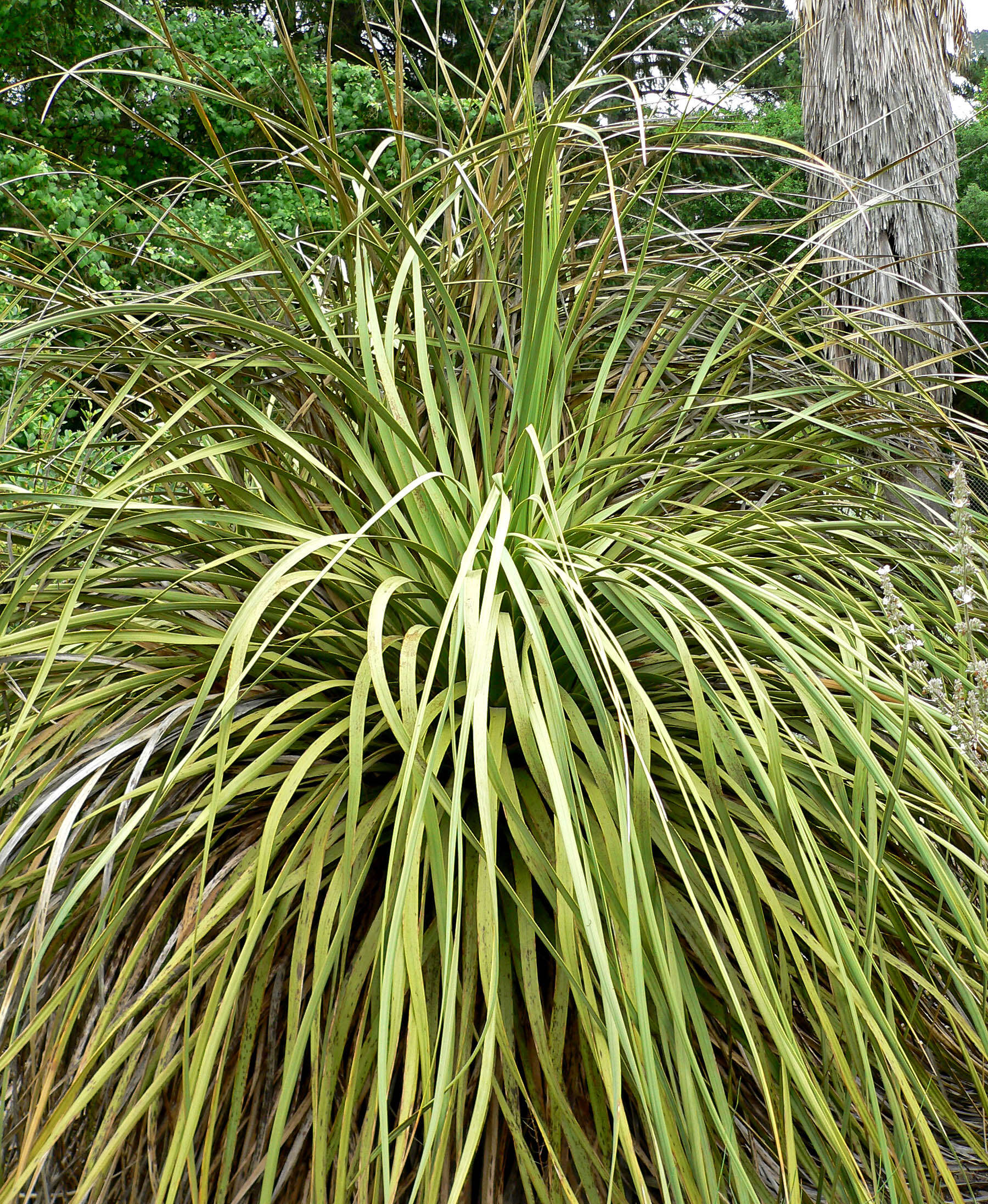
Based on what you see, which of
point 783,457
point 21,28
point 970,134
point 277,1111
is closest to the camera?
point 277,1111

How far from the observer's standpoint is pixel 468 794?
117cm

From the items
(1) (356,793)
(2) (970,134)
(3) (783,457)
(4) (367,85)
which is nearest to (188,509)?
(1) (356,793)

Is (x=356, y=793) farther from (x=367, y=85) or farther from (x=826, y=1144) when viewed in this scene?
(x=367, y=85)

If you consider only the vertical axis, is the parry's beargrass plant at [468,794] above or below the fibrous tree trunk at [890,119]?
below

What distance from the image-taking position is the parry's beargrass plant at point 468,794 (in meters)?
0.83

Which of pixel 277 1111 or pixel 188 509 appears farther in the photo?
pixel 188 509

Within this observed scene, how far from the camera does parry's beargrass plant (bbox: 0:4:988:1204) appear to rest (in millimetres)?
834

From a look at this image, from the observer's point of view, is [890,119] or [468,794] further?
[890,119]

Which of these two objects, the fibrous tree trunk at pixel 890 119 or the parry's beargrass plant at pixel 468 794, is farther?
the fibrous tree trunk at pixel 890 119

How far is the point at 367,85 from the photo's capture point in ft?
25.9

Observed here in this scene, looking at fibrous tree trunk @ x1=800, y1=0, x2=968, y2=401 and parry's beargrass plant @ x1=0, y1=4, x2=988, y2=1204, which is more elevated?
fibrous tree trunk @ x1=800, y1=0, x2=968, y2=401

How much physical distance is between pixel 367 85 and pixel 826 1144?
8694mm

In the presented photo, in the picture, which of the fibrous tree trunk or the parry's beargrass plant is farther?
the fibrous tree trunk

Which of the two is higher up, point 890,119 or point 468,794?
point 890,119
